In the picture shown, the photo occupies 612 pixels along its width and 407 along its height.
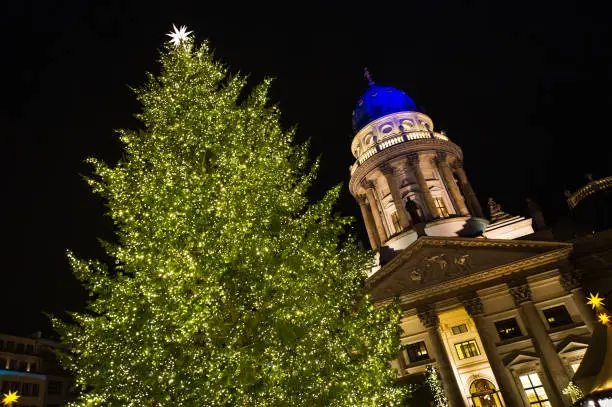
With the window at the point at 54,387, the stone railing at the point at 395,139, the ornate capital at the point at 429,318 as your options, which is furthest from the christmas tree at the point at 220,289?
the window at the point at 54,387

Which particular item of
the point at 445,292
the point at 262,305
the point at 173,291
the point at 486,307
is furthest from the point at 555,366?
the point at 173,291

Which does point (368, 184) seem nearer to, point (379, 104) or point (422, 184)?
point (422, 184)

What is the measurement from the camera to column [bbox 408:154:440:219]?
42656 millimetres

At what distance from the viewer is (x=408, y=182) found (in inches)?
1774

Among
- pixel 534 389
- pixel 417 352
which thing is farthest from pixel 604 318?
pixel 417 352

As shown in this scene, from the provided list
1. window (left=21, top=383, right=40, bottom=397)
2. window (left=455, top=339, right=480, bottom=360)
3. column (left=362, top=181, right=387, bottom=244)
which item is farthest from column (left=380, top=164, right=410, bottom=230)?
window (left=21, top=383, right=40, bottom=397)

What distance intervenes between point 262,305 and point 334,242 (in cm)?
298

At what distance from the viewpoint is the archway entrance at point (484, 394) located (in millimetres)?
31297

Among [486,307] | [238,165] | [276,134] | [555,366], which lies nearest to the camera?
[238,165]

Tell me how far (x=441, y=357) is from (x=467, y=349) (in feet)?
12.9

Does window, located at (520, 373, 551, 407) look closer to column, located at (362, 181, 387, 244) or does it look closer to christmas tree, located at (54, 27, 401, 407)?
column, located at (362, 181, 387, 244)

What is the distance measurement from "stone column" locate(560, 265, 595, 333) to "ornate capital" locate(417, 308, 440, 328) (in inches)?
383

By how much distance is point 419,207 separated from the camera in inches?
1702

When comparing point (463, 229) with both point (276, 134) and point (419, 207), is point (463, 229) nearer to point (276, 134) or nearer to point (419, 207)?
point (419, 207)
